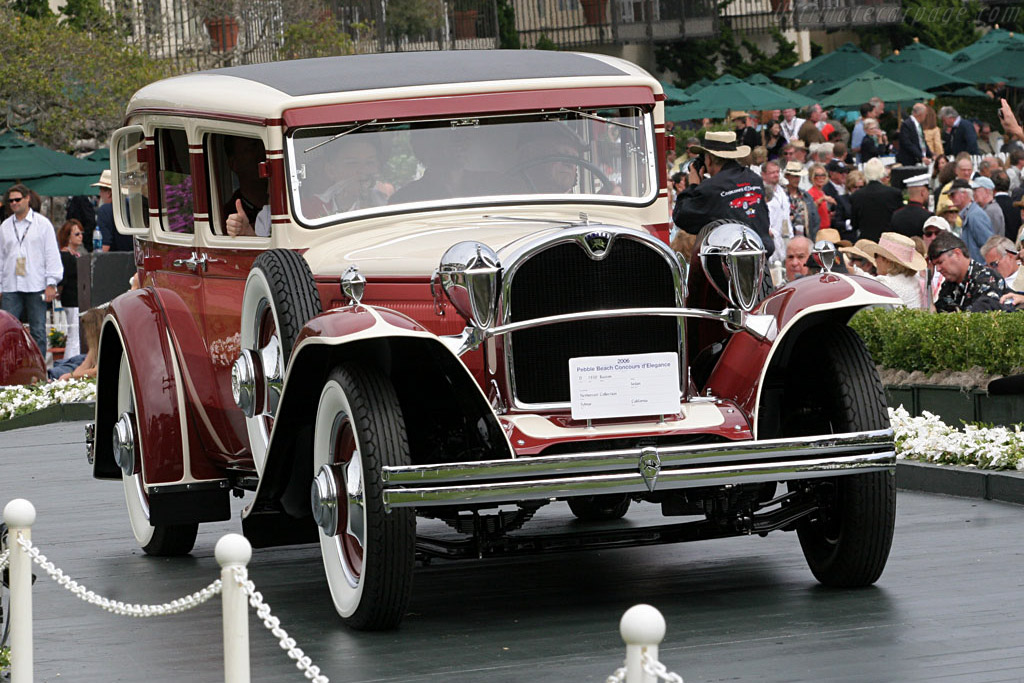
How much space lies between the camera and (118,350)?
9359 millimetres

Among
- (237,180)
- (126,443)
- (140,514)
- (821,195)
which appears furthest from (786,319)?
(821,195)

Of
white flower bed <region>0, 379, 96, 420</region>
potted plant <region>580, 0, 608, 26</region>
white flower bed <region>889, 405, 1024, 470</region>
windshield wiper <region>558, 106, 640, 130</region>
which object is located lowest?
white flower bed <region>0, 379, 96, 420</region>

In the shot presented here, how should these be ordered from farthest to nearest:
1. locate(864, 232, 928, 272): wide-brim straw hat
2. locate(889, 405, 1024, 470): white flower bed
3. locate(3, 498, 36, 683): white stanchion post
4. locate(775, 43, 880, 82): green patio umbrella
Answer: locate(775, 43, 880, 82): green patio umbrella → locate(864, 232, 928, 272): wide-brim straw hat → locate(889, 405, 1024, 470): white flower bed → locate(3, 498, 36, 683): white stanchion post

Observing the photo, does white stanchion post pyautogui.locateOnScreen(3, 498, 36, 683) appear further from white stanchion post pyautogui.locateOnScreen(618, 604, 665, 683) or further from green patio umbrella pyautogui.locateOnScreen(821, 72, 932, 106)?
green patio umbrella pyautogui.locateOnScreen(821, 72, 932, 106)

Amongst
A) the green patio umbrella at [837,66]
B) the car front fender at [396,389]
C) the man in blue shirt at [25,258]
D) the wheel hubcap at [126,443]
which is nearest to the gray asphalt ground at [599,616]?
the wheel hubcap at [126,443]

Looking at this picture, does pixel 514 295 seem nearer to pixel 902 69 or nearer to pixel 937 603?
pixel 937 603

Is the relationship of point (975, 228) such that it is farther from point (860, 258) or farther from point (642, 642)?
point (642, 642)

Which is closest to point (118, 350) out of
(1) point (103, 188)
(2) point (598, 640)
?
(2) point (598, 640)

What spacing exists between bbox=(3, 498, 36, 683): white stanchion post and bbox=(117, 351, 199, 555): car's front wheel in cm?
271

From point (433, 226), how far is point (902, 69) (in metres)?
26.0

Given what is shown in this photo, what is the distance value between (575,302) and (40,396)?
11624 millimetres

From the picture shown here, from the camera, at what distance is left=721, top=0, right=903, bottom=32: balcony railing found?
49031 mm

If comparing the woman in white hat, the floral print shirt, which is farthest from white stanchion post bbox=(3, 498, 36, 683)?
the woman in white hat

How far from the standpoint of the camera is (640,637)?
370 cm
